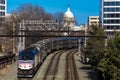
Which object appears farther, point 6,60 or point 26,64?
point 6,60

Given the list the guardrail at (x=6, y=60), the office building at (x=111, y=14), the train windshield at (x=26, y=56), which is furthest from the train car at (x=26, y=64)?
the office building at (x=111, y=14)

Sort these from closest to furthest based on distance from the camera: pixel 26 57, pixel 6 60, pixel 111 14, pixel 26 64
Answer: pixel 26 64 → pixel 26 57 → pixel 6 60 → pixel 111 14

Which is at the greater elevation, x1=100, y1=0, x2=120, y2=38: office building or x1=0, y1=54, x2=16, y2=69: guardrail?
x1=100, y1=0, x2=120, y2=38: office building

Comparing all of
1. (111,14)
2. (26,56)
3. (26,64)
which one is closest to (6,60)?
(26,56)

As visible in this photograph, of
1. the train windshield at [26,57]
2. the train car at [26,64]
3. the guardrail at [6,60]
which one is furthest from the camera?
the guardrail at [6,60]

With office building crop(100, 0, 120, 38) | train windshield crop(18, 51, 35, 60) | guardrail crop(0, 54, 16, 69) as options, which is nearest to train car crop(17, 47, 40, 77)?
train windshield crop(18, 51, 35, 60)

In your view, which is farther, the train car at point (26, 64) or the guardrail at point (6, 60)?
the guardrail at point (6, 60)

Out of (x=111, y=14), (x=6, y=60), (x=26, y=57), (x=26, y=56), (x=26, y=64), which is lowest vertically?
(x=6, y=60)

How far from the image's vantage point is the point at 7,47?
10575 cm

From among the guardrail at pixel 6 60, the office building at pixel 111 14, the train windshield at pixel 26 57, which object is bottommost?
the guardrail at pixel 6 60

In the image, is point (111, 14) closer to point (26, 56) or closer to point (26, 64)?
point (26, 56)

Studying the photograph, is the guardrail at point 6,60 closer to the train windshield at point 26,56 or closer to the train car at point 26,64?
the train windshield at point 26,56

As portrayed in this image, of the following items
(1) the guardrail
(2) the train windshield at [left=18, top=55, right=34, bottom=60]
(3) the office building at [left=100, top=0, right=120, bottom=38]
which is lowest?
(1) the guardrail

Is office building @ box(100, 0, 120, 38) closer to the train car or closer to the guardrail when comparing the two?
the guardrail
